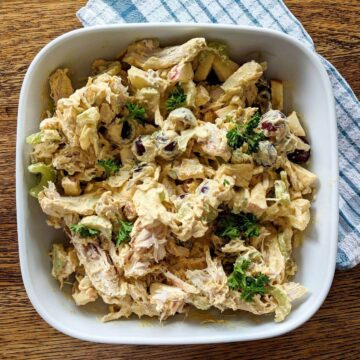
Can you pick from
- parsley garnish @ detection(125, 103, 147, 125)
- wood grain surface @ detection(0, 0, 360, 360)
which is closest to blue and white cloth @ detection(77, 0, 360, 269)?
wood grain surface @ detection(0, 0, 360, 360)

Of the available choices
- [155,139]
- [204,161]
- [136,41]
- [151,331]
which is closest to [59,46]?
[136,41]

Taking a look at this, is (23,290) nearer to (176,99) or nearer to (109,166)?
(109,166)

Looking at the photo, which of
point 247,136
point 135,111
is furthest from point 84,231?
point 247,136

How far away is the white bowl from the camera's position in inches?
60.2

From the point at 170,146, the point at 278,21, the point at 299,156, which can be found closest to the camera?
the point at 170,146

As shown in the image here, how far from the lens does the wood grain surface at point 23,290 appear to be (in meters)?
1.79

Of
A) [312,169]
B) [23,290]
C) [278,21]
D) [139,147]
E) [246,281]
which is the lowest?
[23,290]

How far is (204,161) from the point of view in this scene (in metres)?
1.56

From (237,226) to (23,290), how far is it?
0.68 metres

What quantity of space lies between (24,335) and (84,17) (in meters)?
0.92

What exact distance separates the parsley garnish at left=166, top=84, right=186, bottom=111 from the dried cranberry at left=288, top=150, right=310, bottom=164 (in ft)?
1.05

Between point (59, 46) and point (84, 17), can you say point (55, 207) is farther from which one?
point (84, 17)

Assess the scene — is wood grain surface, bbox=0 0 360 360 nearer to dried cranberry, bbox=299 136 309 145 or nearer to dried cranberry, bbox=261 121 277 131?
dried cranberry, bbox=299 136 309 145

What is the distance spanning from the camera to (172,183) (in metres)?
1.55
